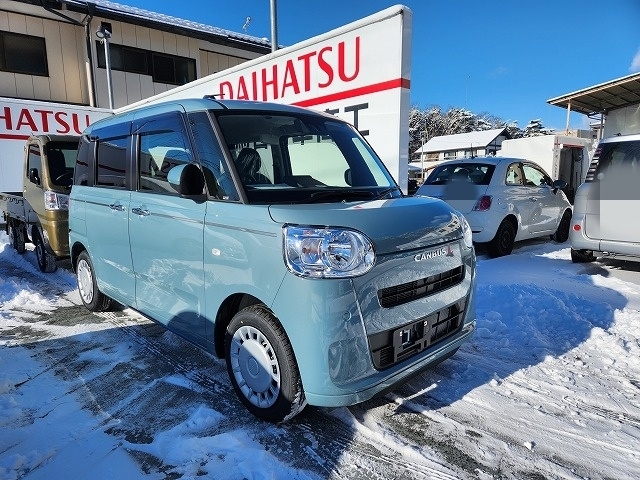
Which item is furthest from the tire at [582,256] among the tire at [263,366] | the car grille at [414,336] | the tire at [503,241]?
the tire at [263,366]

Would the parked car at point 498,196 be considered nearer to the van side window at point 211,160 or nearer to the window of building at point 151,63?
the van side window at point 211,160

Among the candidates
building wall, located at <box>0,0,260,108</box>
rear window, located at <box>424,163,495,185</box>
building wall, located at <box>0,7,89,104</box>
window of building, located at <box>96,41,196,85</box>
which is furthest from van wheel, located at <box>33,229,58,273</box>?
window of building, located at <box>96,41,196,85</box>

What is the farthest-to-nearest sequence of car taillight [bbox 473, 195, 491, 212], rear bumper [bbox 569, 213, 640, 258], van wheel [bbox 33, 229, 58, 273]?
1. car taillight [bbox 473, 195, 491, 212]
2. van wheel [bbox 33, 229, 58, 273]
3. rear bumper [bbox 569, 213, 640, 258]

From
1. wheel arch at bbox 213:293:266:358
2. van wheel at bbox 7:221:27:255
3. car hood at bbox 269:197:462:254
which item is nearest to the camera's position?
car hood at bbox 269:197:462:254

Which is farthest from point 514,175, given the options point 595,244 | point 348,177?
point 348,177

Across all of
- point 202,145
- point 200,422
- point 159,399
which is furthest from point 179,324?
point 202,145

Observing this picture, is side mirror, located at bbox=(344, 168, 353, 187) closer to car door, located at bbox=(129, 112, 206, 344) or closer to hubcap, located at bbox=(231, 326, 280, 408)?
car door, located at bbox=(129, 112, 206, 344)

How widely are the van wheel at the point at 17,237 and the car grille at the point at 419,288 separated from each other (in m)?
8.33

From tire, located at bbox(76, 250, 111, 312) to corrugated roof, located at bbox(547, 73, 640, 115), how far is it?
1762 centimetres

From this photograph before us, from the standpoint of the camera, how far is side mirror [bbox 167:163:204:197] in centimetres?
268

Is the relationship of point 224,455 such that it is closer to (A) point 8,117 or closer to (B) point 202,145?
(B) point 202,145

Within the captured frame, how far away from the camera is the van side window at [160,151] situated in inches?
120

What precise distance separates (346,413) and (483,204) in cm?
512

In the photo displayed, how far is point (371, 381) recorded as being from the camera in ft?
7.34
